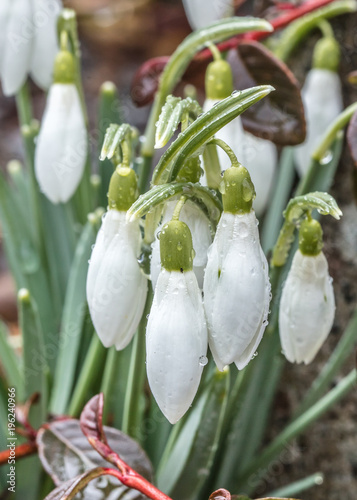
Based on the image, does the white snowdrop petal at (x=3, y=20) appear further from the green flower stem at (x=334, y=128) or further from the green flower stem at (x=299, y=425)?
the green flower stem at (x=299, y=425)

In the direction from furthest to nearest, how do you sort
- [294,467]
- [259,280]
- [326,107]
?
1. [294,467]
2. [326,107]
3. [259,280]

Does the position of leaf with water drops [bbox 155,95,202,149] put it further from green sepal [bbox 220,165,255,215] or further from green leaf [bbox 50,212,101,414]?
green leaf [bbox 50,212,101,414]

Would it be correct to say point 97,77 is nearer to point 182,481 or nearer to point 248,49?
point 248,49

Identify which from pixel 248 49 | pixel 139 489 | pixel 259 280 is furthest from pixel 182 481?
pixel 248 49

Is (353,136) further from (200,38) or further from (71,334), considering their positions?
(71,334)

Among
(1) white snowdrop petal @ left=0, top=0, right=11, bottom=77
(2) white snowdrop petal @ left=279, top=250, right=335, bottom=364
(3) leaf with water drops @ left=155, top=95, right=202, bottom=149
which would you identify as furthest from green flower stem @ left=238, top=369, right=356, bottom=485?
(1) white snowdrop petal @ left=0, top=0, right=11, bottom=77

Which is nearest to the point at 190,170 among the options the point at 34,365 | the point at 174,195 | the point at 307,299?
the point at 174,195
